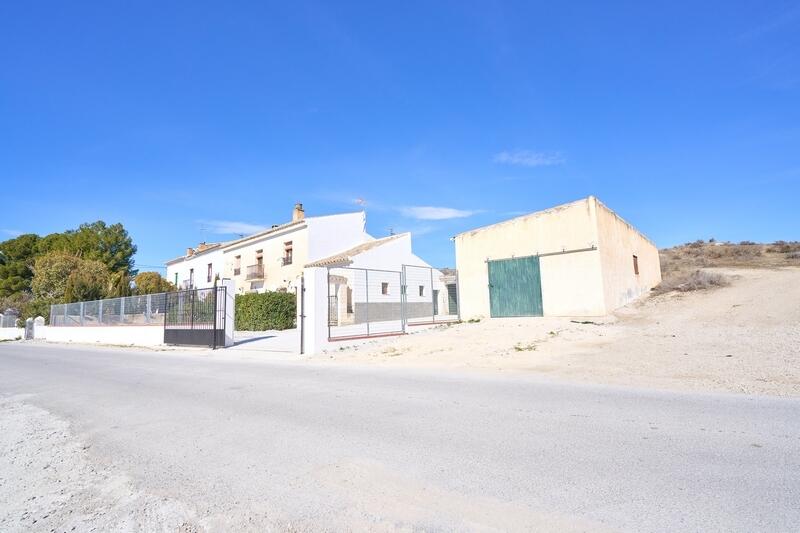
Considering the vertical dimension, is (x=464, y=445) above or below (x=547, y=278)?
below

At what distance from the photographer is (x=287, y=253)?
33250 mm

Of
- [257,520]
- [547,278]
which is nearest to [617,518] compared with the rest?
[257,520]

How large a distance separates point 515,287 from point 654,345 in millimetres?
7654

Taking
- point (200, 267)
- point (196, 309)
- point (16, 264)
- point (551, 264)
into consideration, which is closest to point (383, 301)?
point (551, 264)

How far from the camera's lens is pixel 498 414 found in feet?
17.6

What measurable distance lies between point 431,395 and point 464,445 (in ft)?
8.39

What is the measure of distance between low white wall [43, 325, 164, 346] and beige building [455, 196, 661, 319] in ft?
47.8

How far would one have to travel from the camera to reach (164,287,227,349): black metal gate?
17.4m

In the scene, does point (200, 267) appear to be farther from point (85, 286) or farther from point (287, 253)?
point (287, 253)

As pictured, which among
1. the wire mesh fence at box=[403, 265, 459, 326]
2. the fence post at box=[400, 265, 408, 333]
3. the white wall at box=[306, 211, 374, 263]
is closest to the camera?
the fence post at box=[400, 265, 408, 333]

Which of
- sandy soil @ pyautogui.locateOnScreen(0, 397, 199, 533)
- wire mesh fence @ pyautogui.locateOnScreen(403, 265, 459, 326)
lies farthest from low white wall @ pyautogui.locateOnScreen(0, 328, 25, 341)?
sandy soil @ pyautogui.locateOnScreen(0, 397, 199, 533)

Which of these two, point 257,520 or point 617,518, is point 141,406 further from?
point 617,518

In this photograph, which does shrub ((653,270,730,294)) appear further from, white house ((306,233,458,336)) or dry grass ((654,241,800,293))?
white house ((306,233,458,336))

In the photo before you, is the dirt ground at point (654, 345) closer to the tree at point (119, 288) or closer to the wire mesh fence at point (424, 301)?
the wire mesh fence at point (424, 301)
